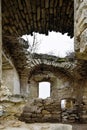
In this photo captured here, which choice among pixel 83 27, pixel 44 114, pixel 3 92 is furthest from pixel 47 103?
pixel 83 27

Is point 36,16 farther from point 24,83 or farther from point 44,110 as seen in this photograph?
point 24,83

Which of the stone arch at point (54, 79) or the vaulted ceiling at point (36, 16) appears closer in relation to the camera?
the vaulted ceiling at point (36, 16)

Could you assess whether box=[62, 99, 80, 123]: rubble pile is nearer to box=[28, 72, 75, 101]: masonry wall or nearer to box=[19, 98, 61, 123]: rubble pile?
box=[19, 98, 61, 123]: rubble pile

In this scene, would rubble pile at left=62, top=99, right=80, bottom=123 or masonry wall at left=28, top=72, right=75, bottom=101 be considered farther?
masonry wall at left=28, top=72, right=75, bottom=101

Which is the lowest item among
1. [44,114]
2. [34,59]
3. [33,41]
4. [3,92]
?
[44,114]

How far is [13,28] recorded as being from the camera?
21.3 ft

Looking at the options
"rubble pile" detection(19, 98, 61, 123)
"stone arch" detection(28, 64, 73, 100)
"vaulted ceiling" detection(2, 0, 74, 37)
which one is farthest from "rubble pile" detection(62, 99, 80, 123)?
"vaulted ceiling" detection(2, 0, 74, 37)

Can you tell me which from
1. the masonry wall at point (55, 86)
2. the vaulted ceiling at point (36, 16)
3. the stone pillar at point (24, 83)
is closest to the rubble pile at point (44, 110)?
the stone pillar at point (24, 83)

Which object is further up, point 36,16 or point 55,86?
point 36,16

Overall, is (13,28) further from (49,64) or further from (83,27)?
(49,64)

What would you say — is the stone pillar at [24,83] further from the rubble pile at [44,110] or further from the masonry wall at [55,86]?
the masonry wall at [55,86]

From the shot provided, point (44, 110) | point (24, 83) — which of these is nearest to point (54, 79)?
point (24, 83)

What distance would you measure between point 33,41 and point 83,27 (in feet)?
37.9

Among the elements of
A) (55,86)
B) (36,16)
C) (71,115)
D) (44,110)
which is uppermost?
(36,16)
